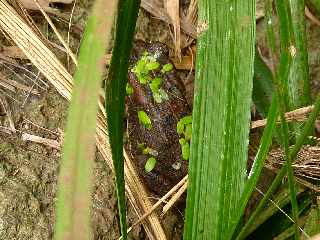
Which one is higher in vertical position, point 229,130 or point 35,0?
point 35,0

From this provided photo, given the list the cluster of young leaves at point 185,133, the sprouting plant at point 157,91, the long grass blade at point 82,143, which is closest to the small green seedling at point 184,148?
the cluster of young leaves at point 185,133

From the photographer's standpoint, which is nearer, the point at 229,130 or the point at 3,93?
the point at 229,130

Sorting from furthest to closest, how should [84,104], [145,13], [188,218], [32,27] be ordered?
[145,13] → [32,27] → [188,218] → [84,104]

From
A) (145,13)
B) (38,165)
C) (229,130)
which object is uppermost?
(145,13)

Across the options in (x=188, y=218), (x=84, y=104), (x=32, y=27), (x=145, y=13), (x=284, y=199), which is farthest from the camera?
(x=145, y=13)

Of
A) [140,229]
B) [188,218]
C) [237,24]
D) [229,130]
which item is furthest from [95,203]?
[237,24]

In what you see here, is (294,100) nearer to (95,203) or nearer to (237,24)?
(237,24)

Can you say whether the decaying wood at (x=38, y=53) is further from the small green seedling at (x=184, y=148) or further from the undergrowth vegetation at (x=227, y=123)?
the small green seedling at (x=184, y=148)
